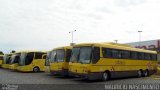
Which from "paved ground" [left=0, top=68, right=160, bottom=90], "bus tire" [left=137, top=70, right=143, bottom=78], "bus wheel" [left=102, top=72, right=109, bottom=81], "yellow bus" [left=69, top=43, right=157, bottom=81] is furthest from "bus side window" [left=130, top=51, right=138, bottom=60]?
"bus wheel" [left=102, top=72, right=109, bottom=81]

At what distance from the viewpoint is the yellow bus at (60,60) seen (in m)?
24.1

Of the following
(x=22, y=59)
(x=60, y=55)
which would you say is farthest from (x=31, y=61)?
(x=60, y=55)

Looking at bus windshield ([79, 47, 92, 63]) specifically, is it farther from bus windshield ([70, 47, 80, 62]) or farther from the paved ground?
the paved ground

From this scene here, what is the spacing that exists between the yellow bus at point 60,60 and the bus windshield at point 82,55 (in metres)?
2.84

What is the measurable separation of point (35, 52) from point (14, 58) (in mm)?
4046

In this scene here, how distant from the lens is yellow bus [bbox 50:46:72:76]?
79.0 ft

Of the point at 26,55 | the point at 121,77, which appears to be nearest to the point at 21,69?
the point at 26,55

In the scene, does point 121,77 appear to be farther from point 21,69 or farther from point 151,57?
point 21,69

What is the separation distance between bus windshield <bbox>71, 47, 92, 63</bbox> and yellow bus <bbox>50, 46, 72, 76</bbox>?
9.32 feet

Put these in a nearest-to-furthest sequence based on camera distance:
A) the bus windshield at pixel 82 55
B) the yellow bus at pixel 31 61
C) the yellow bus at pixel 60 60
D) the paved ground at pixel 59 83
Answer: the paved ground at pixel 59 83 → the bus windshield at pixel 82 55 → the yellow bus at pixel 60 60 → the yellow bus at pixel 31 61

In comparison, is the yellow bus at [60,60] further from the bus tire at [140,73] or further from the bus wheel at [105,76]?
the bus tire at [140,73]

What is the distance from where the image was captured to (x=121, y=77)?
83.7ft

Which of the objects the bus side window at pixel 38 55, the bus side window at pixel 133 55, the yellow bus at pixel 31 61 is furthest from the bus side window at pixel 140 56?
the bus side window at pixel 38 55

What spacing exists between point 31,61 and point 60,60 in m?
9.99
